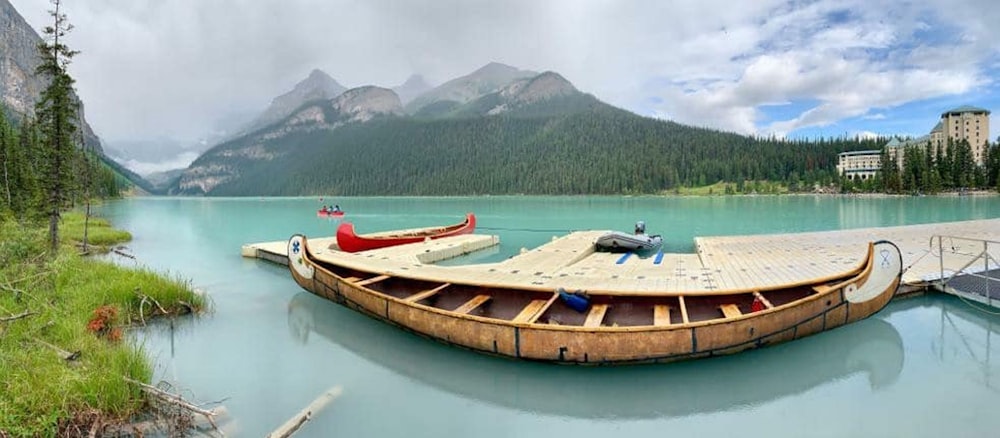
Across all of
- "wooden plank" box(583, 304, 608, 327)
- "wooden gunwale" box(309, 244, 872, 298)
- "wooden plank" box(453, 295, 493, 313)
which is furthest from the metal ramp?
"wooden plank" box(453, 295, 493, 313)

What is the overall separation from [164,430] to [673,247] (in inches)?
1005

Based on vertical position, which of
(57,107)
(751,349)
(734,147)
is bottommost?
(751,349)

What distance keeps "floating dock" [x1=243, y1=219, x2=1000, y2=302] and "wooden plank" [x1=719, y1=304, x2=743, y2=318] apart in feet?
1.52

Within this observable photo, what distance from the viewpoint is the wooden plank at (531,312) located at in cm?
933

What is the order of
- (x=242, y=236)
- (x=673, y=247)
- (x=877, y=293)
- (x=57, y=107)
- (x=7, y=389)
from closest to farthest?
(x=7, y=389) → (x=877, y=293) → (x=57, y=107) → (x=673, y=247) → (x=242, y=236)

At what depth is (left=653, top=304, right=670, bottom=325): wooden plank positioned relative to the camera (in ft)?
30.6

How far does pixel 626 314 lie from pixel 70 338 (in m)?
9.88

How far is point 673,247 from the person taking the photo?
28156 mm

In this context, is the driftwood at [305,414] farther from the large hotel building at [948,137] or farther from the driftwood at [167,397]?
the large hotel building at [948,137]

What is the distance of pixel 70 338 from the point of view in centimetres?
856

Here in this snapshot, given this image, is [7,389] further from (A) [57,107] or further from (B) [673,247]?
(B) [673,247]

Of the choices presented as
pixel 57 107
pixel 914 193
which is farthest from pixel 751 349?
pixel 914 193

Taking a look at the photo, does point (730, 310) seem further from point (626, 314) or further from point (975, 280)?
point (975, 280)

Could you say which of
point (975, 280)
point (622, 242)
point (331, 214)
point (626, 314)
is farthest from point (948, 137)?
point (626, 314)
